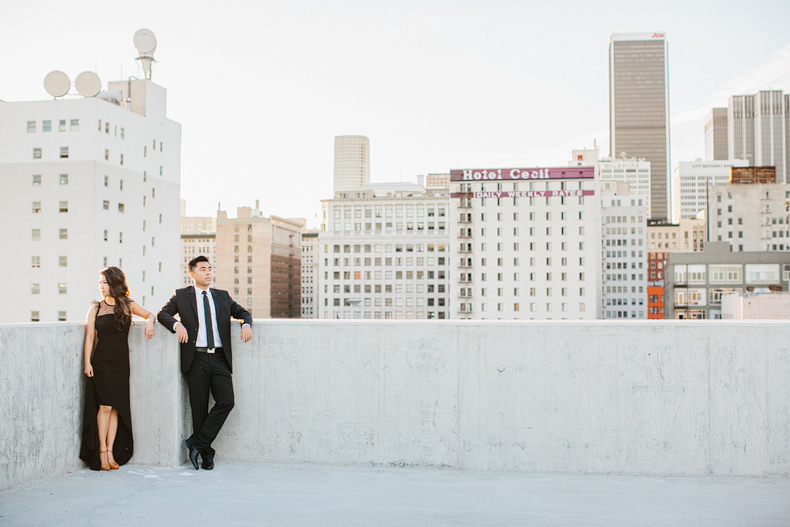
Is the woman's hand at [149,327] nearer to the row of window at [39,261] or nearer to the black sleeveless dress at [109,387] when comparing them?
the black sleeveless dress at [109,387]

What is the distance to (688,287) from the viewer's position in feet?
318

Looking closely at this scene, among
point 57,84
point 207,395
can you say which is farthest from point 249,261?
point 207,395

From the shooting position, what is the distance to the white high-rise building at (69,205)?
73.4m

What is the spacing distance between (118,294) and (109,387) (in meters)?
0.86

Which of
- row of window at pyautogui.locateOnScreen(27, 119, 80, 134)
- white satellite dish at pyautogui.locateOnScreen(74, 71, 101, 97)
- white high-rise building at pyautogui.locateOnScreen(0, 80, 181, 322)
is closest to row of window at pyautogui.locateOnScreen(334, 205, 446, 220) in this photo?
white high-rise building at pyautogui.locateOnScreen(0, 80, 181, 322)

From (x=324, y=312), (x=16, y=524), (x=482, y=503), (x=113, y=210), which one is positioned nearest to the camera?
(x=16, y=524)

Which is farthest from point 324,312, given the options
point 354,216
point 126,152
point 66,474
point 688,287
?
point 66,474

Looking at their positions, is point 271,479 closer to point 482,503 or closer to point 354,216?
point 482,503

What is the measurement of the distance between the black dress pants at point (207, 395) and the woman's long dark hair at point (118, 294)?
77cm

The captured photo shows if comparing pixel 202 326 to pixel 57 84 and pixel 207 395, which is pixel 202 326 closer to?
pixel 207 395

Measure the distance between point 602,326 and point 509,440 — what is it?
1.32 meters

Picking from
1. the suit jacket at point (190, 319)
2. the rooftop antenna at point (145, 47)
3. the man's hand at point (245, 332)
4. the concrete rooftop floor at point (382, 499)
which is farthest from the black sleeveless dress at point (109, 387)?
the rooftop antenna at point (145, 47)

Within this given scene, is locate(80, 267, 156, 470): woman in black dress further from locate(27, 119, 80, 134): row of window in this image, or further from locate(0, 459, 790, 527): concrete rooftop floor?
locate(27, 119, 80, 134): row of window

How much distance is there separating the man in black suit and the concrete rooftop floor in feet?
1.19
